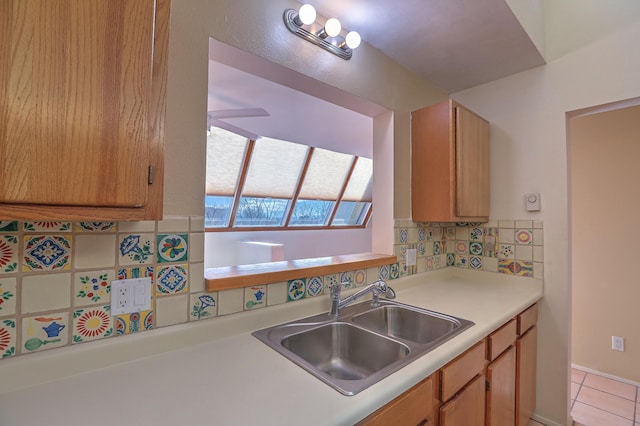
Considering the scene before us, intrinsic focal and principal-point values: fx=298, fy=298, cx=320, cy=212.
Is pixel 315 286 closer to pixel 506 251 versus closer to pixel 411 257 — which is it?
pixel 411 257

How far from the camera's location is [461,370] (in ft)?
3.61

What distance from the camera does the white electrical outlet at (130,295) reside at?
2.99ft

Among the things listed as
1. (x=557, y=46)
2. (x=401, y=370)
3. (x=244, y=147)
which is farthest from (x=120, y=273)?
(x=244, y=147)

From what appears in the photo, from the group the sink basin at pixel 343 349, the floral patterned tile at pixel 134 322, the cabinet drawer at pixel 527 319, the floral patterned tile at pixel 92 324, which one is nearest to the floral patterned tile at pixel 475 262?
the cabinet drawer at pixel 527 319

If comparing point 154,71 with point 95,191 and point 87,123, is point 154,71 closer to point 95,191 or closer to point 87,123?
point 87,123

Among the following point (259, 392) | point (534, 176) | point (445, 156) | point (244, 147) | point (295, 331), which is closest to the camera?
point (259, 392)

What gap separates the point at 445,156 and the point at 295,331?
1294mm

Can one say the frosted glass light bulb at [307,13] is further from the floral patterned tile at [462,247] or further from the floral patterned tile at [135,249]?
the floral patterned tile at [462,247]

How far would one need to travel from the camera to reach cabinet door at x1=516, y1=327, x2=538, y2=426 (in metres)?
1.60

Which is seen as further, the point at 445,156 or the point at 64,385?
the point at 445,156

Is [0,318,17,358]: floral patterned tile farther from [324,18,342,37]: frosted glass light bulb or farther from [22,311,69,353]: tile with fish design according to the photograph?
[324,18,342,37]: frosted glass light bulb

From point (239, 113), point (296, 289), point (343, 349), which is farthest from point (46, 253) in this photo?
point (239, 113)

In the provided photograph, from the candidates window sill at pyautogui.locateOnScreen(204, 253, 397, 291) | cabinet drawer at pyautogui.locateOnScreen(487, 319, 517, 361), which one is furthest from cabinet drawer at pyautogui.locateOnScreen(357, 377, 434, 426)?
window sill at pyautogui.locateOnScreen(204, 253, 397, 291)

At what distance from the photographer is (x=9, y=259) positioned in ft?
2.52
